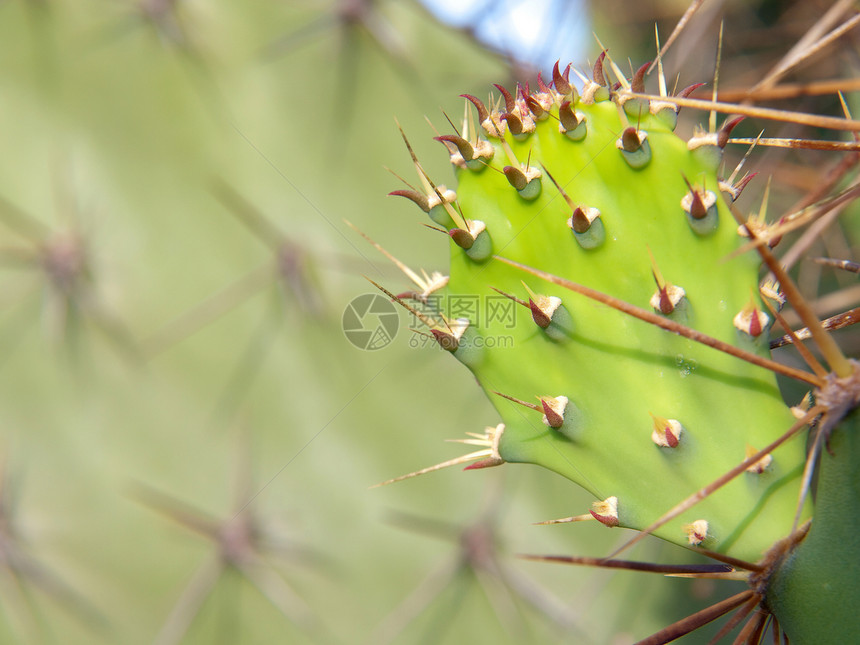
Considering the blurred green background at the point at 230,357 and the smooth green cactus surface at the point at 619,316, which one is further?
the blurred green background at the point at 230,357

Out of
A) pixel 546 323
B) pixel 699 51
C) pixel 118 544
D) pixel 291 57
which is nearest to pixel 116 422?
pixel 118 544

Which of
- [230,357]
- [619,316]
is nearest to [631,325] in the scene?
[619,316]

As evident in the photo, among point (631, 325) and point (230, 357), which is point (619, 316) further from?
point (230, 357)

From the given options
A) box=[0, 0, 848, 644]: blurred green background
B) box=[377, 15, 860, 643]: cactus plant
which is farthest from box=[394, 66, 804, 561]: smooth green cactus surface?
box=[0, 0, 848, 644]: blurred green background

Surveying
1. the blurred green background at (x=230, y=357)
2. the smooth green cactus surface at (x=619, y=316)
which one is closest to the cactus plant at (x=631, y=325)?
the smooth green cactus surface at (x=619, y=316)

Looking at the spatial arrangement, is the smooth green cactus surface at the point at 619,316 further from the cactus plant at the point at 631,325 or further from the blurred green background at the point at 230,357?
the blurred green background at the point at 230,357
